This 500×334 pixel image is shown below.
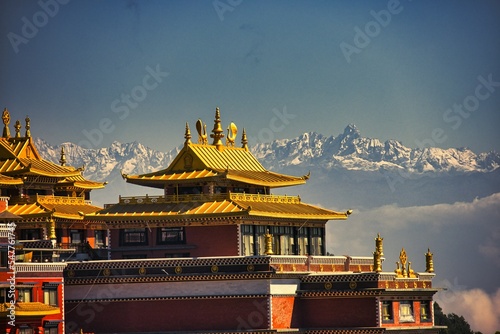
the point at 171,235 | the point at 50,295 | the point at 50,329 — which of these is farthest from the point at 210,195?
the point at 50,329

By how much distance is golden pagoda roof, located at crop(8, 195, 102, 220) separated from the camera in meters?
104

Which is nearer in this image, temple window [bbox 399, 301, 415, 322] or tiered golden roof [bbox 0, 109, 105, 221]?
temple window [bbox 399, 301, 415, 322]

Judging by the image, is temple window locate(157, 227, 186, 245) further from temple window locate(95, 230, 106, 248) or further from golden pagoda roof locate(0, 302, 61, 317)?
temple window locate(95, 230, 106, 248)

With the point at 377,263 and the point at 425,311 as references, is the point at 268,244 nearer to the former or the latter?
the point at 377,263

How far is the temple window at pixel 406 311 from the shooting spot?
9215 cm

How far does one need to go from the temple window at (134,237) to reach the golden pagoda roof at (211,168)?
3.81 m

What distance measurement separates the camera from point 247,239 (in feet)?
314

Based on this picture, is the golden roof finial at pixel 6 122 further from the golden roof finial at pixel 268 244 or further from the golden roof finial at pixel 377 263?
the golden roof finial at pixel 377 263

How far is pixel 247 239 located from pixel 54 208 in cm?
1586

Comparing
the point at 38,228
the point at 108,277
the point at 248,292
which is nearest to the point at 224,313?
the point at 248,292

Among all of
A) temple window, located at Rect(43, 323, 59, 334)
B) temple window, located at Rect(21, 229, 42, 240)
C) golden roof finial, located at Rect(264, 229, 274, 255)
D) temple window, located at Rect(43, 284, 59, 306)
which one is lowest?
temple window, located at Rect(43, 323, 59, 334)

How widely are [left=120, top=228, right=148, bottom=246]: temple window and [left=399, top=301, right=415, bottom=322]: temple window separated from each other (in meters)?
17.5

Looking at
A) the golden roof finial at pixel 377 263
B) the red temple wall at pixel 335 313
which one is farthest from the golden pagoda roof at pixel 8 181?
the golden roof finial at pixel 377 263

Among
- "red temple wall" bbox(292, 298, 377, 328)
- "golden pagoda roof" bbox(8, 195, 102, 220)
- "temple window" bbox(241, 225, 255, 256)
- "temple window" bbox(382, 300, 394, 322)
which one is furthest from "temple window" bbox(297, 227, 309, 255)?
"golden pagoda roof" bbox(8, 195, 102, 220)
